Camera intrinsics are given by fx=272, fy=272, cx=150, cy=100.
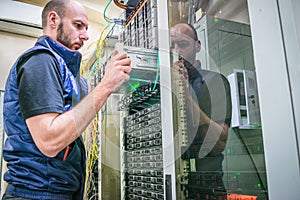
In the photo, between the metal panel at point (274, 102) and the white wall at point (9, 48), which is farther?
the white wall at point (9, 48)

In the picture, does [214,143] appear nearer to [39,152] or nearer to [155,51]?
[155,51]

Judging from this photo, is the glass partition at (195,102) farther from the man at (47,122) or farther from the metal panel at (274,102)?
the man at (47,122)

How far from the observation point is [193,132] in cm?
94

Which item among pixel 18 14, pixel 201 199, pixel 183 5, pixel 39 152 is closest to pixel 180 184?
pixel 201 199

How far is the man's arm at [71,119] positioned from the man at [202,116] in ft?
0.68

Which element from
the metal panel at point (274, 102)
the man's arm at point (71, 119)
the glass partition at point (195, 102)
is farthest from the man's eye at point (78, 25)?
the metal panel at point (274, 102)

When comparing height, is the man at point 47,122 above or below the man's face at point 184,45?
below

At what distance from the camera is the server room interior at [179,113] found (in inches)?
30.2

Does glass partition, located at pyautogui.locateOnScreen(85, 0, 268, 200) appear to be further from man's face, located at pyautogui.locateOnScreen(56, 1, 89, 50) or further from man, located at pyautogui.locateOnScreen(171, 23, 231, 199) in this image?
man's face, located at pyautogui.locateOnScreen(56, 1, 89, 50)

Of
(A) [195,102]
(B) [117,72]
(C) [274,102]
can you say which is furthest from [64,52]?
(C) [274,102]

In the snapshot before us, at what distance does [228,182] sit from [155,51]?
0.51 meters

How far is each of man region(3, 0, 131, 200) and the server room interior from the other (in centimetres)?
19

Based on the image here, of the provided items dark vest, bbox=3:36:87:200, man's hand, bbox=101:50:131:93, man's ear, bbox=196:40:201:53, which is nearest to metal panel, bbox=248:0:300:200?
man's ear, bbox=196:40:201:53

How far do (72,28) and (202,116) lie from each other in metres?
0.74
